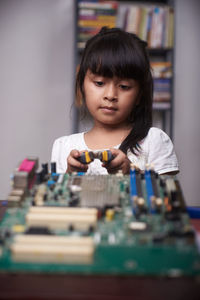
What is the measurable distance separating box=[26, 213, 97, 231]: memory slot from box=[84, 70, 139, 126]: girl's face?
3.40 ft

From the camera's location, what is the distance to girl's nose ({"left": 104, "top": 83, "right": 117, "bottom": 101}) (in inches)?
68.9

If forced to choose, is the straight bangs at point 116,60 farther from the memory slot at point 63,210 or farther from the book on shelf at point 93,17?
the book on shelf at point 93,17

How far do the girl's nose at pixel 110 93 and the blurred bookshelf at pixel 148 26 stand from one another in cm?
233

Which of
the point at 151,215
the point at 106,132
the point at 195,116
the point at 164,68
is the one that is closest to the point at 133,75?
the point at 106,132

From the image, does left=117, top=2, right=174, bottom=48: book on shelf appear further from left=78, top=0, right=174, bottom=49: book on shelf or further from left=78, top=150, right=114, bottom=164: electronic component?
left=78, top=150, right=114, bottom=164: electronic component

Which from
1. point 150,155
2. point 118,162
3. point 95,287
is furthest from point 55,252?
point 150,155

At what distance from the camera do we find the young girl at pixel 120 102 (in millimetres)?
1790

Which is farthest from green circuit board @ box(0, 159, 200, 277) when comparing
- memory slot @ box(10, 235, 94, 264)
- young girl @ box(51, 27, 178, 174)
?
young girl @ box(51, 27, 178, 174)

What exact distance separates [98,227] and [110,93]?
1.04 m

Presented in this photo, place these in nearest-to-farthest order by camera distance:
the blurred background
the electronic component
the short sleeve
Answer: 1. the electronic component
2. the short sleeve
3. the blurred background

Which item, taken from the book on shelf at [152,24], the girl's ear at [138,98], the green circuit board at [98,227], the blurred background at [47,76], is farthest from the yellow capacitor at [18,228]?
the blurred background at [47,76]

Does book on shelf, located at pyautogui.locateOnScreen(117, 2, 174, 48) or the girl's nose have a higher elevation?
book on shelf, located at pyautogui.locateOnScreen(117, 2, 174, 48)

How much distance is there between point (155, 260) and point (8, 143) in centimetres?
412

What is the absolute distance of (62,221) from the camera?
0.79 meters
